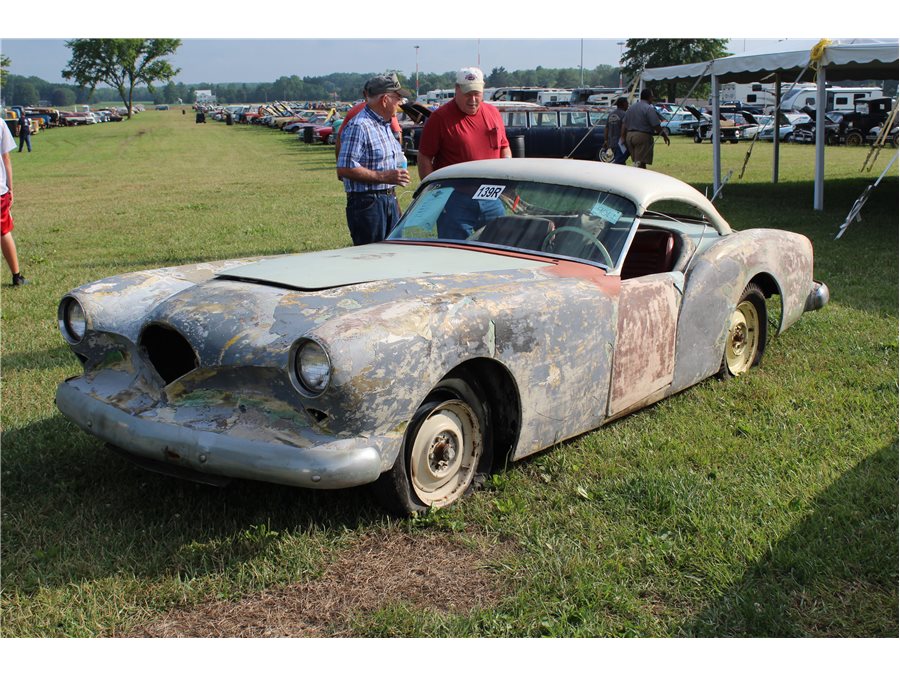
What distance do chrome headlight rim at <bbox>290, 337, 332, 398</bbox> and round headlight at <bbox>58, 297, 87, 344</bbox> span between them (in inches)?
51.5

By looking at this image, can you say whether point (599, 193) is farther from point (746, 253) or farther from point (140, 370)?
point (140, 370)

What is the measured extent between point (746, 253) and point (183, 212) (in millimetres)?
10959

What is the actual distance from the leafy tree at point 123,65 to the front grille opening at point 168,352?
9099 centimetres

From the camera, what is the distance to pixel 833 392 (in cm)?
484

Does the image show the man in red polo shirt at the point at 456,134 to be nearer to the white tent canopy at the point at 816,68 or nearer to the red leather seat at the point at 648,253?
the red leather seat at the point at 648,253

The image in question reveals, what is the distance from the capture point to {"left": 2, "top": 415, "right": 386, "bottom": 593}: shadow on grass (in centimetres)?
310

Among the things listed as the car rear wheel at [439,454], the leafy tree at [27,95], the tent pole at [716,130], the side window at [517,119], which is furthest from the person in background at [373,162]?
the leafy tree at [27,95]

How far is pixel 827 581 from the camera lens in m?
2.98

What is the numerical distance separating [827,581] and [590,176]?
2367 mm

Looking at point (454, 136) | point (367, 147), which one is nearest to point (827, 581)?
point (367, 147)

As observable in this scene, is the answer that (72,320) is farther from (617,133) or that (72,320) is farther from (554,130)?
Result: (554,130)

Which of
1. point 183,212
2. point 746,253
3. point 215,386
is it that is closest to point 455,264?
point 215,386

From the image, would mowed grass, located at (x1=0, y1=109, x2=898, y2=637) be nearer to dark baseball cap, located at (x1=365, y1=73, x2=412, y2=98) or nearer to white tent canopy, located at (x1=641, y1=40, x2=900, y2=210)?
dark baseball cap, located at (x1=365, y1=73, x2=412, y2=98)

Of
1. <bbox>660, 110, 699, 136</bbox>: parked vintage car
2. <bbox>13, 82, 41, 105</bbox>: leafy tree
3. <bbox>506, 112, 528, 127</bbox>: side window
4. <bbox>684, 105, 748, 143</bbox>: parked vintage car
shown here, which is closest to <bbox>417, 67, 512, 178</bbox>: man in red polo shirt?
<bbox>506, 112, 528, 127</bbox>: side window
